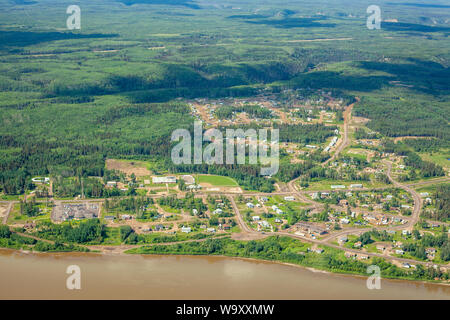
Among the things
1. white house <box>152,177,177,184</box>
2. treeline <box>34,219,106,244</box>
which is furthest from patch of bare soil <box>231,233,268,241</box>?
white house <box>152,177,177,184</box>

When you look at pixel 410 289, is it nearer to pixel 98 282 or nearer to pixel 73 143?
pixel 98 282

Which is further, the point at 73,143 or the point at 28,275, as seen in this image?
the point at 73,143

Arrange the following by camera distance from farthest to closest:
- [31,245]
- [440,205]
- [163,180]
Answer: [163,180] < [440,205] < [31,245]

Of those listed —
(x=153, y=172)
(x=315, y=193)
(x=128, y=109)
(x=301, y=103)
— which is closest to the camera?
(x=315, y=193)

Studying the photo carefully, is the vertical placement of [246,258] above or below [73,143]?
below

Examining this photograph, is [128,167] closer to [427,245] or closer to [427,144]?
[427,245]

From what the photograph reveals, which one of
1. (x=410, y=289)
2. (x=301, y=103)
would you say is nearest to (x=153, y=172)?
(x=410, y=289)

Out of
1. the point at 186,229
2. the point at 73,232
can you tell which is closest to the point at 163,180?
the point at 186,229

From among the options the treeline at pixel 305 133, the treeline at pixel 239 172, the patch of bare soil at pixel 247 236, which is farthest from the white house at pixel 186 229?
the treeline at pixel 305 133
